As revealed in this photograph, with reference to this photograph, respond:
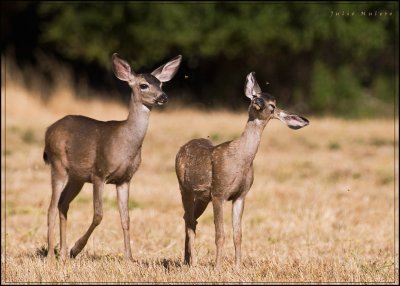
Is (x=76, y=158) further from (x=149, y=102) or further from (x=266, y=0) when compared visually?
(x=266, y=0)

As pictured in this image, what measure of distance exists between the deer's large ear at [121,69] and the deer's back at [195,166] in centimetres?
73

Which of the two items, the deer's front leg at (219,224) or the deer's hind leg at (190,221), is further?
the deer's hind leg at (190,221)

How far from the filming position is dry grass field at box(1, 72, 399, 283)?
324 inches

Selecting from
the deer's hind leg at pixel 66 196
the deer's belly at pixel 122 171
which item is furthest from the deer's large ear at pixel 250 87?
the deer's hind leg at pixel 66 196

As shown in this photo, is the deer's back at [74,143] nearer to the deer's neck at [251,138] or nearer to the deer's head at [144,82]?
the deer's head at [144,82]

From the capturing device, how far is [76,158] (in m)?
8.25

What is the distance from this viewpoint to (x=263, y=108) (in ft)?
23.9

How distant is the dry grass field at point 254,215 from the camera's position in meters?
8.23

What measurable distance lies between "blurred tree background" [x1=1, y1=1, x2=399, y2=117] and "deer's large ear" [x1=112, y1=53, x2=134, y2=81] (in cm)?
1900

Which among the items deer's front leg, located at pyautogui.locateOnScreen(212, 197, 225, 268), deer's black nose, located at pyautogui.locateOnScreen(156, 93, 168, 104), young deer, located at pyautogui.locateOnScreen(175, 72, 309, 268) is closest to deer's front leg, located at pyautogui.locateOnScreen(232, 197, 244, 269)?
young deer, located at pyautogui.locateOnScreen(175, 72, 309, 268)

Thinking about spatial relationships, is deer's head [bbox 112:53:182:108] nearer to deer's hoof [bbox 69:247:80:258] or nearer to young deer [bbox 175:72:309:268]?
young deer [bbox 175:72:309:268]

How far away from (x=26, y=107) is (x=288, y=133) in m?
7.29

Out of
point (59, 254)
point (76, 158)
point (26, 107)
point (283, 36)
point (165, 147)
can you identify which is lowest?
point (59, 254)

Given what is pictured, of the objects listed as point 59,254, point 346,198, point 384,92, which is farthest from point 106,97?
point 59,254
